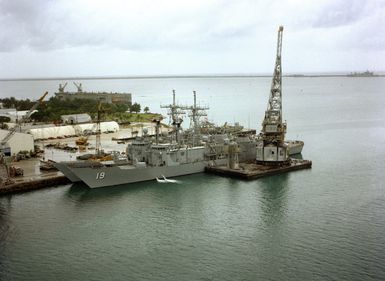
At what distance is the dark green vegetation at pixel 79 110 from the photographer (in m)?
58.3

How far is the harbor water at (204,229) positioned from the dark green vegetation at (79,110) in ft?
112

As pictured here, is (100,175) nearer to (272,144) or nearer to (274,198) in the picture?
(274,198)

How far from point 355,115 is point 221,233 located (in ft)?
191

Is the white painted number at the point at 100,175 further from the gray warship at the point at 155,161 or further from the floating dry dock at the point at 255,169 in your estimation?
the floating dry dock at the point at 255,169

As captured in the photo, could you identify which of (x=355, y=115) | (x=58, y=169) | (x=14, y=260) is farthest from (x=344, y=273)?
(x=355, y=115)

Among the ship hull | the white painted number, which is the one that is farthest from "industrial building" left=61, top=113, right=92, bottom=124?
the white painted number

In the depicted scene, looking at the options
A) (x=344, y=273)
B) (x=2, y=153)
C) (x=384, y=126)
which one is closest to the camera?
(x=344, y=273)

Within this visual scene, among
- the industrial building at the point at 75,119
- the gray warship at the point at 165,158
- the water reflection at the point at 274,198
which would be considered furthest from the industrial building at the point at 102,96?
the water reflection at the point at 274,198

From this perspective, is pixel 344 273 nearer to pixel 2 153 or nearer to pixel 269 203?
pixel 269 203

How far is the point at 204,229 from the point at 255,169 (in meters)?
11.9

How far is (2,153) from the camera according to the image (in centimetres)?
3019

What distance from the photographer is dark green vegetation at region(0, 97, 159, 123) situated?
2295 inches

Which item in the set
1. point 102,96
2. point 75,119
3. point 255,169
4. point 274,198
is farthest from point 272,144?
point 102,96

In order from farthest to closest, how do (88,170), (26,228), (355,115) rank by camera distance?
(355,115)
(88,170)
(26,228)
